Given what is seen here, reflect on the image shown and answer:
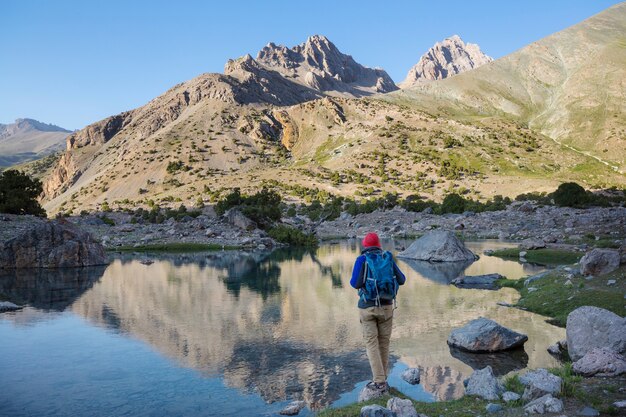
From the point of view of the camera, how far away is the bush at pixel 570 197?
7594 cm

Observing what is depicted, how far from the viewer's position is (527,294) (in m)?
26.7

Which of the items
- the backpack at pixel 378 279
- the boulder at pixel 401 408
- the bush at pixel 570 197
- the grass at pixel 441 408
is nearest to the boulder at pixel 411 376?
the grass at pixel 441 408

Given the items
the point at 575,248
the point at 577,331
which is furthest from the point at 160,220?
the point at 577,331

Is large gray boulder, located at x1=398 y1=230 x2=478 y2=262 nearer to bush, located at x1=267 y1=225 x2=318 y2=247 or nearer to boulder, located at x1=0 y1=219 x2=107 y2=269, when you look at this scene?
bush, located at x1=267 y1=225 x2=318 y2=247

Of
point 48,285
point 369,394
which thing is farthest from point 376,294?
point 48,285

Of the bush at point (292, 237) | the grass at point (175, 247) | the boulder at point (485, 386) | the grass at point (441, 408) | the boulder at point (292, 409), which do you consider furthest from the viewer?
the bush at point (292, 237)

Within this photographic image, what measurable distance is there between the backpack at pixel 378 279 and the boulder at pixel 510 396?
11.3ft

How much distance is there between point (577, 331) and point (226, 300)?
63.7 feet

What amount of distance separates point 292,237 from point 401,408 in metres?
56.2

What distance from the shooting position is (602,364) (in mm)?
12992

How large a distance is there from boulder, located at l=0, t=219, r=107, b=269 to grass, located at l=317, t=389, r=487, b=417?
3935cm

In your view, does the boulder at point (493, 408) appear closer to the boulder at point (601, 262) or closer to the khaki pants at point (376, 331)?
the khaki pants at point (376, 331)

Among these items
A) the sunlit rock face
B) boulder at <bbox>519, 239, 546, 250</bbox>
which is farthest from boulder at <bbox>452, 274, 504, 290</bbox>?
boulder at <bbox>519, 239, 546, 250</bbox>

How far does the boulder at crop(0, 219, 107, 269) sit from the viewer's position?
43031 mm
